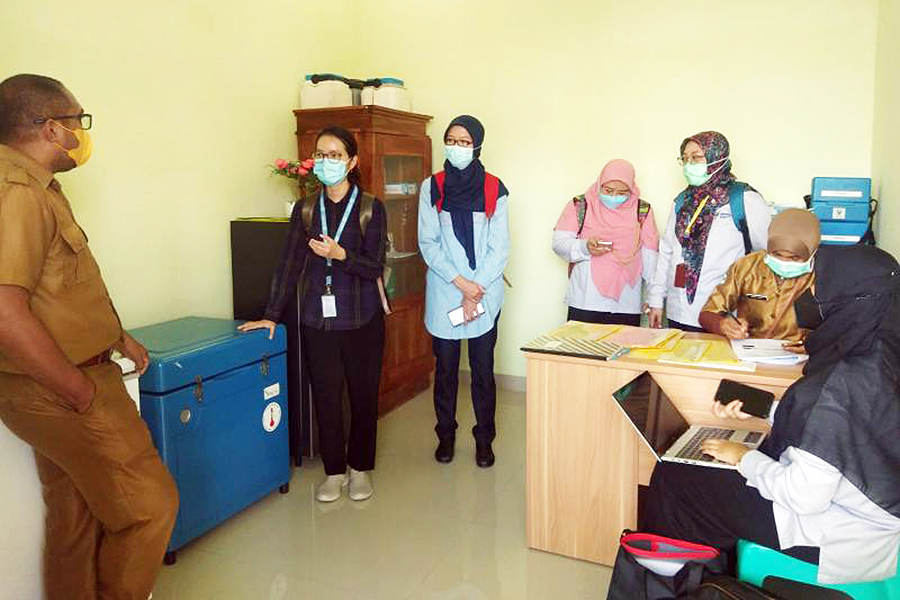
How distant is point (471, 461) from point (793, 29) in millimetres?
2832

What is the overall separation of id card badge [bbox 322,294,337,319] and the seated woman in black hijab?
1.61 m

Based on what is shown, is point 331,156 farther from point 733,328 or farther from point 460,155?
point 733,328

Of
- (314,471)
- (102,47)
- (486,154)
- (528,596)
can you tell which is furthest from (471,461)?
(102,47)

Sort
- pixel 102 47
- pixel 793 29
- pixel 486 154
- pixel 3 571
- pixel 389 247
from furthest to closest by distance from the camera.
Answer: pixel 486 154
pixel 389 247
pixel 793 29
pixel 102 47
pixel 3 571

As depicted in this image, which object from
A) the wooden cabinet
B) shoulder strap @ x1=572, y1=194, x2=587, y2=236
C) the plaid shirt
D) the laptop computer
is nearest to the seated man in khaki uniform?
the laptop computer

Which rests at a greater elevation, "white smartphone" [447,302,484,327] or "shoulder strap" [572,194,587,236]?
"shoulder strap" [572,194,587,236]

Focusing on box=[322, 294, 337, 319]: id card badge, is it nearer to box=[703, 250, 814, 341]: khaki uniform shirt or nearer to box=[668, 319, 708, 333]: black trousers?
box=[703, 250, 814, 341]: khaki uniform shirt

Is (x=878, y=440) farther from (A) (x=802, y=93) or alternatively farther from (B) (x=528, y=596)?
(A) (x=802, y=93)

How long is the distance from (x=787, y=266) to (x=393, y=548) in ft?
5.65

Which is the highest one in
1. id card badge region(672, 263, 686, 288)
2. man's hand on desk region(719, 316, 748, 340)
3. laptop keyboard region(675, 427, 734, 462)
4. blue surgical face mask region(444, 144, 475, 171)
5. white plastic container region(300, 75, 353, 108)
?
white plastic container region(300, 75, 353, 108)

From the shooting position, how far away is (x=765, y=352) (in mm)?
2295

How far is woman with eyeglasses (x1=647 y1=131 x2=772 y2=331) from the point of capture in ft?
9.88

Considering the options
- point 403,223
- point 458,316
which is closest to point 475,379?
point 458,316

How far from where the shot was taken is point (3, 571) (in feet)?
6.01
